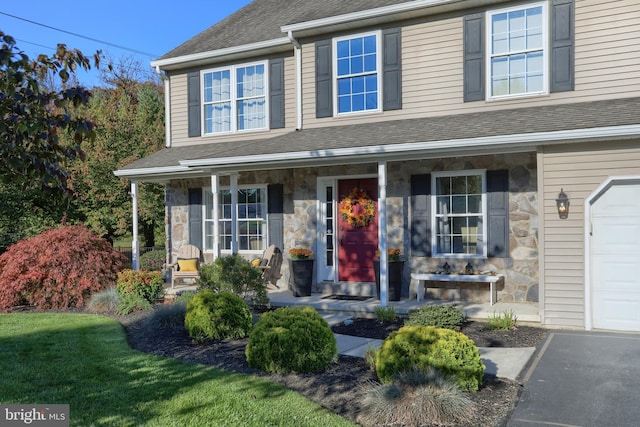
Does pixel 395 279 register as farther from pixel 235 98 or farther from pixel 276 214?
pixel 235 98

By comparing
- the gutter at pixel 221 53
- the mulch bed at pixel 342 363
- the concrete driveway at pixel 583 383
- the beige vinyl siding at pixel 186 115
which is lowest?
the mulch bed at pixel 342 363

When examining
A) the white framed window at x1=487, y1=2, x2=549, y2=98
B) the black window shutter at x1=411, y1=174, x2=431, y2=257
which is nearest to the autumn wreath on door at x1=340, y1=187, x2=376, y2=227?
the black window shutter at x1=411, y1=174, x2=431, y2=257

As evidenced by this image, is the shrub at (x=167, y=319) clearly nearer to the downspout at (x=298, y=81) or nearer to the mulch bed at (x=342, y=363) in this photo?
the mulch bed at (x=342, y=363)

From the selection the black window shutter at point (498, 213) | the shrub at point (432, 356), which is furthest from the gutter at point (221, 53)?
the shrub at point (432, 356)

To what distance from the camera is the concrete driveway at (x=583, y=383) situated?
4.17 m

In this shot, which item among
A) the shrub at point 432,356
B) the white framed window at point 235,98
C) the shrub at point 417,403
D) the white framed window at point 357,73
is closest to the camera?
the shrub at point 417,403

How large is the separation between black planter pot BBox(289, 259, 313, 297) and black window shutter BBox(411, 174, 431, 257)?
1.95m

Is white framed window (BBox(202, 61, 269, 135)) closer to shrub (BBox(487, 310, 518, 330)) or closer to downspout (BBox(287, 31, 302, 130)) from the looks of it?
downspout (BBox(287, 31, 302, 130))

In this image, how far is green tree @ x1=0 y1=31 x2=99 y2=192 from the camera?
3.09 metres

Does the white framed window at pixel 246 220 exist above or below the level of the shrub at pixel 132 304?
above

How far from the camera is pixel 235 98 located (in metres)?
11.5

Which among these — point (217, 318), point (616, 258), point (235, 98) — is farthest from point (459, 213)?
point (235, 98)

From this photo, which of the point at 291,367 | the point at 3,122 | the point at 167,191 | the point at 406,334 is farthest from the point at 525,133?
the point at 167,191

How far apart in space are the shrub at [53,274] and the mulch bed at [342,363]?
1832mm
